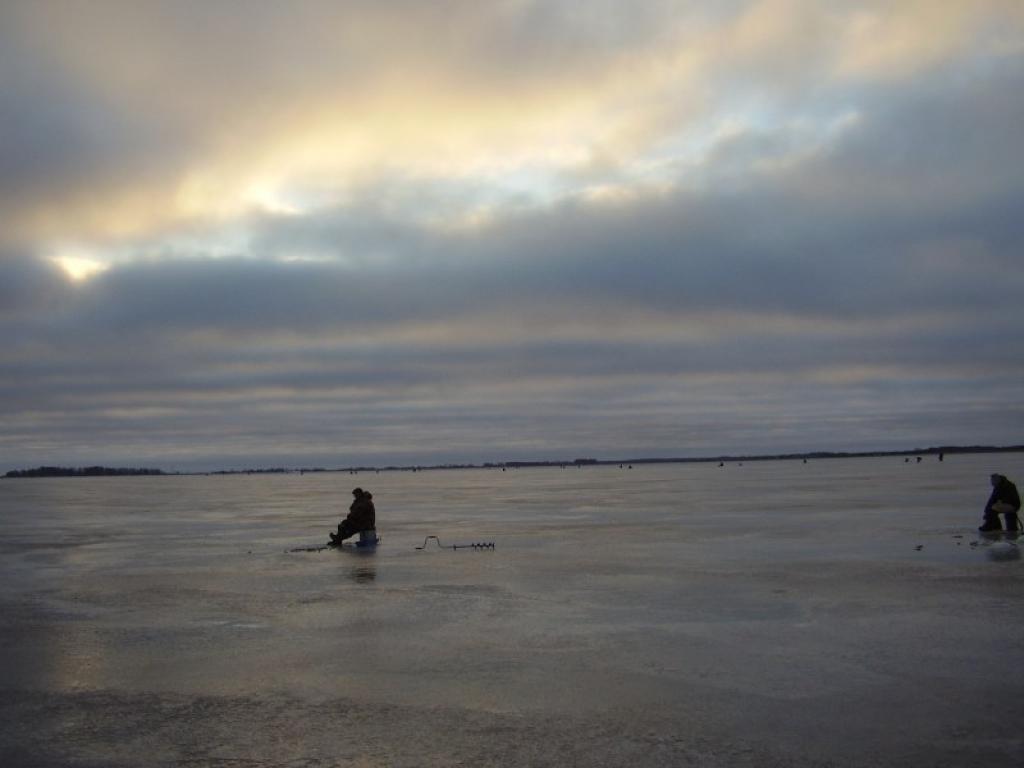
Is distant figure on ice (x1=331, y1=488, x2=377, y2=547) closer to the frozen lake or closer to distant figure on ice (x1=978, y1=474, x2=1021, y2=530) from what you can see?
the frozen lake

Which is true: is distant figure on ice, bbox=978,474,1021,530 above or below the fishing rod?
above

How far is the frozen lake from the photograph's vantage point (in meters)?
7.02

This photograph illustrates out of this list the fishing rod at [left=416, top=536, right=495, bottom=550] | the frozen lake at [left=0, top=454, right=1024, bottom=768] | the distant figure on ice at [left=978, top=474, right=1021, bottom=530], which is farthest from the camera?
the fishing rod at [left=416, top=536, right=495, bottom=550]

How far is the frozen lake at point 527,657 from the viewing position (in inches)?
277

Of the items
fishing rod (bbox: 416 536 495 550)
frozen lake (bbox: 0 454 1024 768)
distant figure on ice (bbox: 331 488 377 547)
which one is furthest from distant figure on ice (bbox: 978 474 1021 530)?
distant figure on ice (bbox: 331 488 377 547)

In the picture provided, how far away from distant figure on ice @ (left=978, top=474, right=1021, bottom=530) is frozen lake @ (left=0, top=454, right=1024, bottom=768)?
816mm

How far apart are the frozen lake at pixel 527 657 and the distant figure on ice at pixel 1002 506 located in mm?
816

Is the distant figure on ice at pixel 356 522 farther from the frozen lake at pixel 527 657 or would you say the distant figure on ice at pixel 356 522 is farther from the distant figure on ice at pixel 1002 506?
the distant figure on ice at pixel 1002 506

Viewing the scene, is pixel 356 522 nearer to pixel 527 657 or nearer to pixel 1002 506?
pixel 527 657

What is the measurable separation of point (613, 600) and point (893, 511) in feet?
63.8

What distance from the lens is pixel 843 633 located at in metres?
10.8

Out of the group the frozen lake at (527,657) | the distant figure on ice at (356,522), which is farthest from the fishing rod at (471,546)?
the distant figure on ice at (356,522)

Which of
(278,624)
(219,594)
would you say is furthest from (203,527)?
(278,624)

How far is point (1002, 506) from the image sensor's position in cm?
2092
